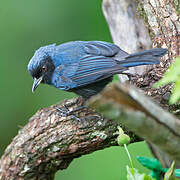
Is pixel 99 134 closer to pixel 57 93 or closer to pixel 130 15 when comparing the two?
pixel 130 15

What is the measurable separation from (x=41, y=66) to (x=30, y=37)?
6.04ft

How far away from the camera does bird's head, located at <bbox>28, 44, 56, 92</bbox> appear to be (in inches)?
159

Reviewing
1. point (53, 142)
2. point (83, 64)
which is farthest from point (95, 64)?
point (53, 142)

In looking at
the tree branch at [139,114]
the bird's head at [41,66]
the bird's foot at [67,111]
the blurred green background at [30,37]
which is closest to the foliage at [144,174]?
the tree branch at [139,114]

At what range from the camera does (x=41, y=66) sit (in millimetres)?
4043

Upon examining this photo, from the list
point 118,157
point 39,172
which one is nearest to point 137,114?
point 39,172

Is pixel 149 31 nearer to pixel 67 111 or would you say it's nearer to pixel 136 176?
pixel 67 111

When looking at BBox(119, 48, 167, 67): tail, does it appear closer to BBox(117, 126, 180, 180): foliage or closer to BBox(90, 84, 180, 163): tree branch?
BBox(117, 126, 180, 180): foliage

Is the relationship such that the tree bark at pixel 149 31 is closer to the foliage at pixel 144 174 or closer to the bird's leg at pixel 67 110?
the foliage at pixel 144 174

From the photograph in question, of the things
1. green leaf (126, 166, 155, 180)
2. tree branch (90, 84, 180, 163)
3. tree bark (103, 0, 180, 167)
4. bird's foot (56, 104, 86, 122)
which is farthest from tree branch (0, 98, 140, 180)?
tree branch (90, 84, 180, 163)

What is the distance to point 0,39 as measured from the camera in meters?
5.87

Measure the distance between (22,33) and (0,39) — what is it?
393mm

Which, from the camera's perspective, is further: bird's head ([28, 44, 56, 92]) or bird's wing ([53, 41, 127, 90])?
bird's head ([28, 44, 56, 92])

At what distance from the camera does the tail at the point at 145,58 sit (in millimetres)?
3216
